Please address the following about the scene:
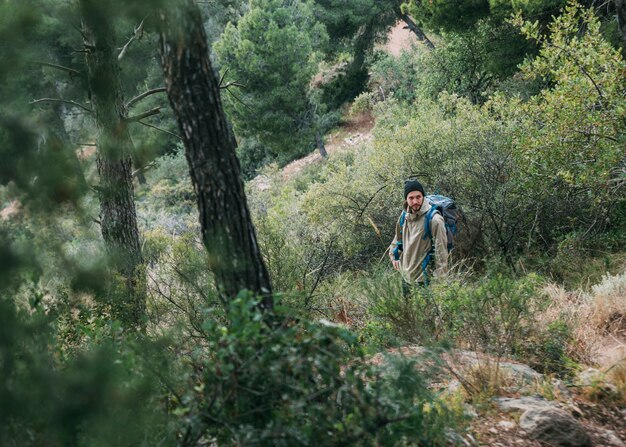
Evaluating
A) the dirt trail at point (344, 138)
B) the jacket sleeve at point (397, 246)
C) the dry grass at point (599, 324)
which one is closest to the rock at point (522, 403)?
the dry grass at point (599, 324)

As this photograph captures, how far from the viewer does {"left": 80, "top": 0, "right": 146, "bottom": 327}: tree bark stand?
549cm

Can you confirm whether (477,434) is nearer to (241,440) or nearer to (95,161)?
(241,440)

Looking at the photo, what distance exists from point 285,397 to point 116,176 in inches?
188

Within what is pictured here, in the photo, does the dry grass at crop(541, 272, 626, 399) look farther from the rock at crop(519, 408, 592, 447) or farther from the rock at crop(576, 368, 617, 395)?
the rock at crop(519, 408, 592, 447)

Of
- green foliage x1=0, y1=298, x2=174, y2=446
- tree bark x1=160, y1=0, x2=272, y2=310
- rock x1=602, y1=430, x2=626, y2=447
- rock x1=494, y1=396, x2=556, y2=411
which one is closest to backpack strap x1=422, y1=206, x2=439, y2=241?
rock x1=494, y1=396, x2=556, y2=411

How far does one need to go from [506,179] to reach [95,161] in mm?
5363

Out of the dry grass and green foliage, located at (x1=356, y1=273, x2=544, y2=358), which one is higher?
green foliage, located at (x1=356, y1=273, x2=544, y2=358)

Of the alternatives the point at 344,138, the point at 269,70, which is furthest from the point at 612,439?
the point at 344,138

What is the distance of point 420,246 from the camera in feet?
18.5

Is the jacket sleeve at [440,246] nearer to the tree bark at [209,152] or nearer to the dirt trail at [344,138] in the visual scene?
the tree bark at [209,152]

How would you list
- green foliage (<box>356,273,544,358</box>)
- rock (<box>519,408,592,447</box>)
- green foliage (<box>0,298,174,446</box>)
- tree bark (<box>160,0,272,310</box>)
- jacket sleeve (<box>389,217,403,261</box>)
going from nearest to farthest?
green foliage (<box>0,298,174,446</box>)
tree bark (<box>160,0,272,310</box>)
rock (<box>519,408,592,447</box>)
green foliage (<box>356,273,544,358</box>)
jacket sleeve (<box>389,217,403,261</box>)

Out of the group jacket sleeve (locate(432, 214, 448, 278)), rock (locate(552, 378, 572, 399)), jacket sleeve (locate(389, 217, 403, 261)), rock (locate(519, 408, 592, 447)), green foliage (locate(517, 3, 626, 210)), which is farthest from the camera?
green foliage (locate(517, 3, 626, 210))

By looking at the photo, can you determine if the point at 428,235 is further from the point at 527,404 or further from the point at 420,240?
the point at 527,404

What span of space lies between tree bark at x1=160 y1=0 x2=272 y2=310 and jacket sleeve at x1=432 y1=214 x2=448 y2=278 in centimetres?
261
